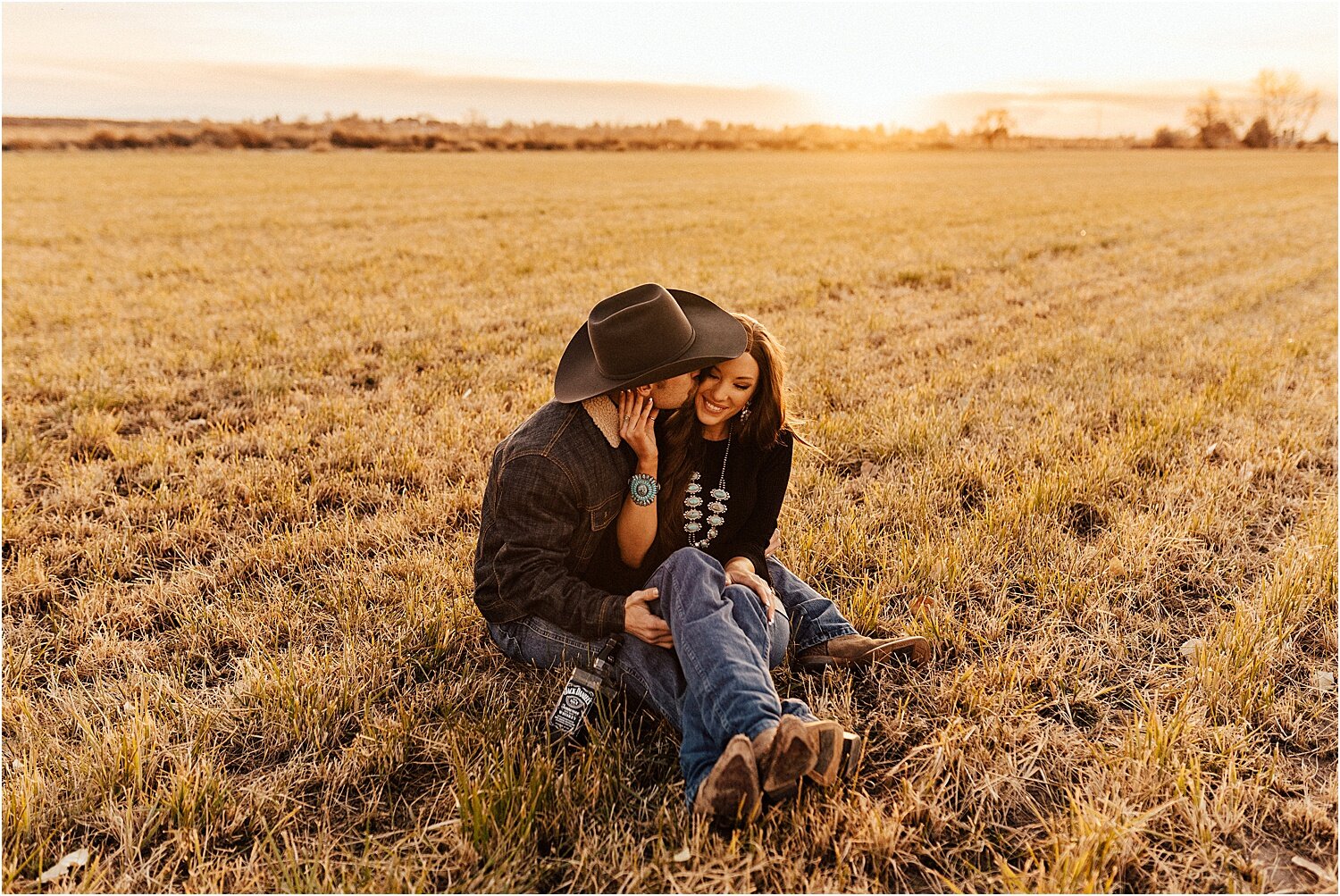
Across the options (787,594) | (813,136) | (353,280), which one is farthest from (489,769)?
(813,136)

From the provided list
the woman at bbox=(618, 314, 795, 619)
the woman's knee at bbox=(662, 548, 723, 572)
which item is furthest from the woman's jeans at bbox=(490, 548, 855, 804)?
the woman at bbox=(618, 314, 795, 619)

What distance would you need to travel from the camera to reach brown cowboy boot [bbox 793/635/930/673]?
306cm

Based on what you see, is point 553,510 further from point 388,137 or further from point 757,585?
point 388,137

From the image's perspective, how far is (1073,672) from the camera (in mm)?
3074

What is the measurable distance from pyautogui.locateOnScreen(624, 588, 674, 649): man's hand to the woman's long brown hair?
40 centimetres

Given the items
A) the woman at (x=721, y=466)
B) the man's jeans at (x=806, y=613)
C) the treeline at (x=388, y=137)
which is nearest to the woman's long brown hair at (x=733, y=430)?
the woman at (x=721, y=466)

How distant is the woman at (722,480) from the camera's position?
2.81 metres

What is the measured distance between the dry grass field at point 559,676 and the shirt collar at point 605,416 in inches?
36.7

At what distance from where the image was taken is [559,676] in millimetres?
3020

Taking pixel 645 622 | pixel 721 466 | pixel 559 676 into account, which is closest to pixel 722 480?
pixel 721 466

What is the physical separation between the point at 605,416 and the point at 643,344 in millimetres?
310

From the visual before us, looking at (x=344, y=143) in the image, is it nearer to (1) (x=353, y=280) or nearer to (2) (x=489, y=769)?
(1) (x=353, y=280)

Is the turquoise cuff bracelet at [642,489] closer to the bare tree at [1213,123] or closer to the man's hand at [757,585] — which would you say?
the man's hand at [757,585]

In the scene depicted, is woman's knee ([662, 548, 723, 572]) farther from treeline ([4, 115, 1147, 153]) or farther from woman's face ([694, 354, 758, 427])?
treeline ([4, 115, 1147, 153])
